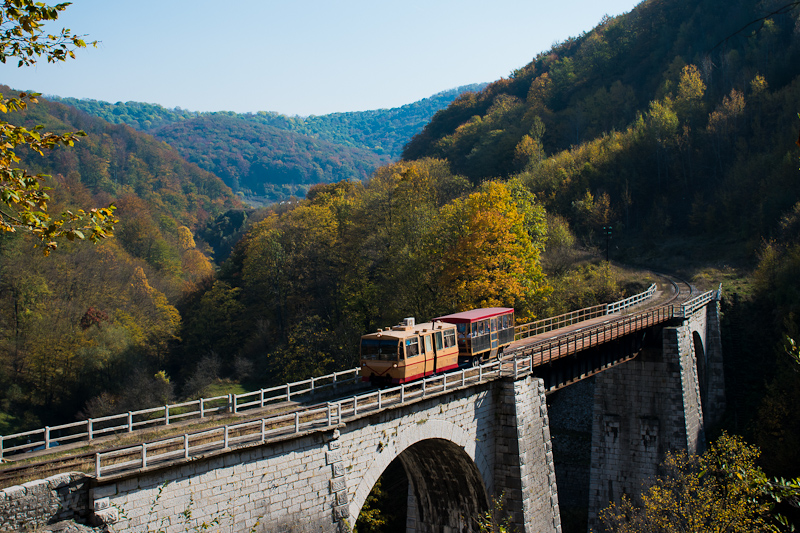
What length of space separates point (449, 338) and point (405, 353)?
296cm

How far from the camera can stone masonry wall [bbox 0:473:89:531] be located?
1102cm

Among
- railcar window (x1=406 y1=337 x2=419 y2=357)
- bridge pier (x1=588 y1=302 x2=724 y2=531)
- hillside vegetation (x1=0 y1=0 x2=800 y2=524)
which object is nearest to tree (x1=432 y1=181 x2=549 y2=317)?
hillside vegetation (x1=0 y1=0 x2=800 y2=524)

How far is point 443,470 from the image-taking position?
22281 millimetres

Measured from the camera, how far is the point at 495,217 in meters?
36.0

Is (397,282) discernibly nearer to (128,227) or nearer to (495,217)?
(495,217)

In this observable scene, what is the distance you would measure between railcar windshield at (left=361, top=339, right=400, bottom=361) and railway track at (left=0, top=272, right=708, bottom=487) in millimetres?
1280

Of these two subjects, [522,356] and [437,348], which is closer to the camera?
[437,348]

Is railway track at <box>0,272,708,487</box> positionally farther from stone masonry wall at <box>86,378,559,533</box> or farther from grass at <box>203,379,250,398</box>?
grass at <box>203,379,250,398</box>

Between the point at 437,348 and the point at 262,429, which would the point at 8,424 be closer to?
the point at 437,348

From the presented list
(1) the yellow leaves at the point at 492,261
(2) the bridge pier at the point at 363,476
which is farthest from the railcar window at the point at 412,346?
(1) the yellow leaves at the point at 492,261

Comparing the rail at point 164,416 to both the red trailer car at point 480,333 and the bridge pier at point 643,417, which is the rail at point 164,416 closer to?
the red trailer car at point 480,333

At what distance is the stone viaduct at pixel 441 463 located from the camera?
41.6 feet

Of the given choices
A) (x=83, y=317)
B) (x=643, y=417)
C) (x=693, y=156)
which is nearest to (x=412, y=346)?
(x=643, y=417)

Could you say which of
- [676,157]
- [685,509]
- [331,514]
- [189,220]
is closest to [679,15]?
[676,157]
